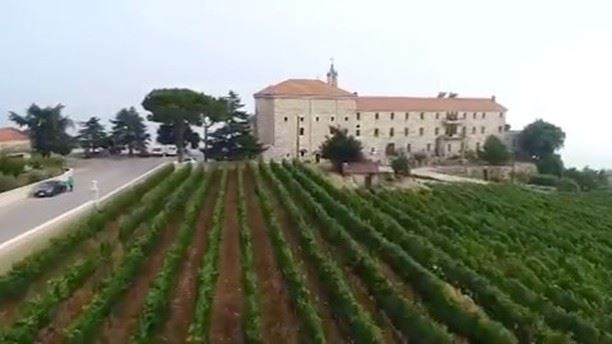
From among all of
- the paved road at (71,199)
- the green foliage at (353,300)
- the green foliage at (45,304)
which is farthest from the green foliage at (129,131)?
the green foliage at (45,304)

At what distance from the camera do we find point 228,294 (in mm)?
14234

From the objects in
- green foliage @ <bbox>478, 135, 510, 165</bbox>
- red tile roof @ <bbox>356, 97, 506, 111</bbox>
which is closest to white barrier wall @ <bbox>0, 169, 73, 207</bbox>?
red tile roof @ <bbox>356, 97, 506, 111</bbox>

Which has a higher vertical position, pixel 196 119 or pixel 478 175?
pixel 196 119

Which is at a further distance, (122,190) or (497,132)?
(497,132)

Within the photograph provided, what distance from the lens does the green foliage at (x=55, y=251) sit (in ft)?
42.0

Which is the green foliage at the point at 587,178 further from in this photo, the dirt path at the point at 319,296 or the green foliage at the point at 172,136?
the dirt path at the point at 319,296

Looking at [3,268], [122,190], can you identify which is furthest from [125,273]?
[122,190]

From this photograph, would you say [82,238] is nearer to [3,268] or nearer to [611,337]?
[3,268]

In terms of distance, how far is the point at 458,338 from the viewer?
38.8 ft

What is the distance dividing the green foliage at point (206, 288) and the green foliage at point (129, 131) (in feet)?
102

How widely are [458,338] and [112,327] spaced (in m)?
5.28

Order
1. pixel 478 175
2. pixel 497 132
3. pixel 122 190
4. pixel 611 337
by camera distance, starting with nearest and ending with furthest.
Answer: pixel 611 337, pixel 122 190, pixel 478 175, pixel 497 132

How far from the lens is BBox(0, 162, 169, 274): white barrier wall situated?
1503cm

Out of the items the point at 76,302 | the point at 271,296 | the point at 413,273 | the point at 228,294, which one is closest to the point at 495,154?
the point at 413,273
